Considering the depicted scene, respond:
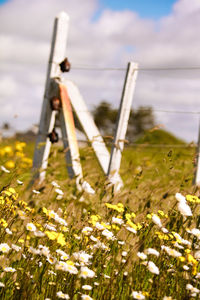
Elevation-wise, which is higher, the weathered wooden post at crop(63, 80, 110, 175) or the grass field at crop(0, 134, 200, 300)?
the weathered wooden post at crop(63, 80, 110, 175)

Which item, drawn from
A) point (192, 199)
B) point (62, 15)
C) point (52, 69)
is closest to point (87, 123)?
point (52, 69)

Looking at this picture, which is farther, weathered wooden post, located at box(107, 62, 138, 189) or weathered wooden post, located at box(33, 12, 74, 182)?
weathered wooden post, located at box(33, 12, 74, 182)

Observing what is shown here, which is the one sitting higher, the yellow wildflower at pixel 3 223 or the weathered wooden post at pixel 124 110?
the weathered wooden post at pixel 124 110

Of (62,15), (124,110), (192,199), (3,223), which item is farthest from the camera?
(62,15)

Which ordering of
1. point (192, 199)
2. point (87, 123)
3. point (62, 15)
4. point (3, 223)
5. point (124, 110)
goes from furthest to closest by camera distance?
point (62, 15)
point (87, 123)
point (124, 110)
point (192, 199)
point (3, 223)

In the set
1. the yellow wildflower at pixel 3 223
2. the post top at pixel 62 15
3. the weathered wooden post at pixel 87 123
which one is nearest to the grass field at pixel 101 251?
the yellow wildflower at pixel 3 223

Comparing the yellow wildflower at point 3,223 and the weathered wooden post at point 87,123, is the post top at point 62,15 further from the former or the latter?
the yellow wildflower at point 3,223

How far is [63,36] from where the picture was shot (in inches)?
232

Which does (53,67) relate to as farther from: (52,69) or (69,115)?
(69,115)

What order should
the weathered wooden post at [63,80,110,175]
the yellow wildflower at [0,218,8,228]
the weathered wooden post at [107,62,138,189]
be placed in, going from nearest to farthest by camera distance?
the yellow wildflower at [0,218,8,228] → the weathered wooden post at [107,62,138,189] → the weathered wooden post at [63,80,110,175]

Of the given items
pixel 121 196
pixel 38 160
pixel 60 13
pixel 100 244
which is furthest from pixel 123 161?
pixel 100 244

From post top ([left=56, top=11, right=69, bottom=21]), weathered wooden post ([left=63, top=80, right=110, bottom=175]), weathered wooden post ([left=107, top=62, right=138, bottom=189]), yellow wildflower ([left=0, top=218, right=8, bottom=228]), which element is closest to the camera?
yellow wildflower ([left=0, top=218, right=8, bottom=228])

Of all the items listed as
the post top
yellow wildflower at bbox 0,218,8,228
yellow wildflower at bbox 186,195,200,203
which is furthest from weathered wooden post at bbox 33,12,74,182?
yellow wildflower at bbox 0,218,8,228

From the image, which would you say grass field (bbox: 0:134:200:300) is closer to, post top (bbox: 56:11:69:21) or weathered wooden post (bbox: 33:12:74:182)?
weathered wooden post (bbox: 33:12:74:182)
